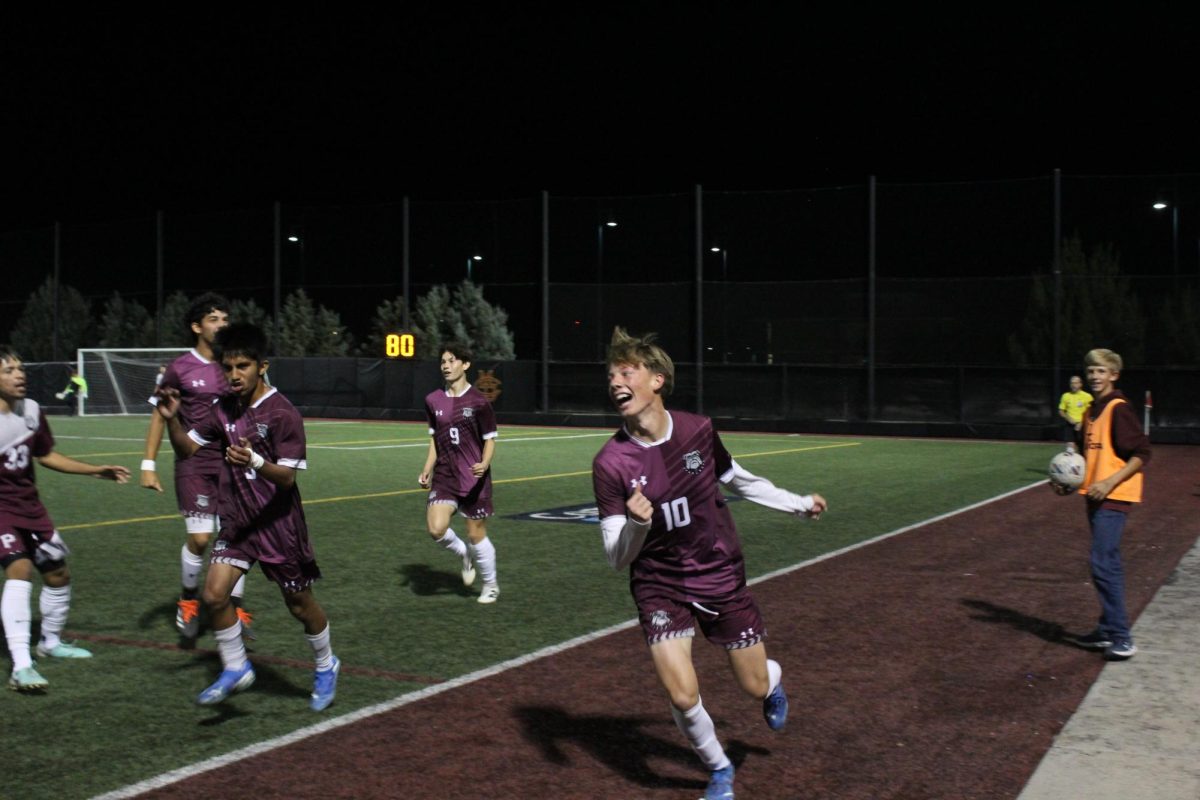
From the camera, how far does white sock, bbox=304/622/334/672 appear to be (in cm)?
618

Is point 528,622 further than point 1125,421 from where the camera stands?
Yes

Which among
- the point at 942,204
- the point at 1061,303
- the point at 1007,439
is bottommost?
the point at 1007,439

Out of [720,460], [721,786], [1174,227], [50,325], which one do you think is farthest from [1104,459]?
[50,325]

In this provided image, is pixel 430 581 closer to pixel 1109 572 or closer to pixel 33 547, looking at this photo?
pixel 33 547

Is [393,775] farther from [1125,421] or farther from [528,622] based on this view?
[1125,421]

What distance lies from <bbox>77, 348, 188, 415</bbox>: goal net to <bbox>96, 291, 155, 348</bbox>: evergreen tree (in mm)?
2105

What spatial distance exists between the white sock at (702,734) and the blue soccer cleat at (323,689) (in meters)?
2.16

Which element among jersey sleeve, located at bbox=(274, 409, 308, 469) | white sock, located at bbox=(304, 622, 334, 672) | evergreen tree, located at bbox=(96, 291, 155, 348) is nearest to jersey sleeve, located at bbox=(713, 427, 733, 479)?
jersey sleeve, located at bbox=(274, 409, 308, 469)

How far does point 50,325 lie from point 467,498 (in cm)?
4396

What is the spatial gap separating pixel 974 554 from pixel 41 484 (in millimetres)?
13232

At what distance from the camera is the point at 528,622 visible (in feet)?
27.8

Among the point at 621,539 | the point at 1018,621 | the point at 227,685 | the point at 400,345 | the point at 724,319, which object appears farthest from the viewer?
the point at 400,345

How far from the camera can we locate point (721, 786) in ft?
15.7

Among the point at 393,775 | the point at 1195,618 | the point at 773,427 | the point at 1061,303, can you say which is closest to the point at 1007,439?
the point at 1061,303
